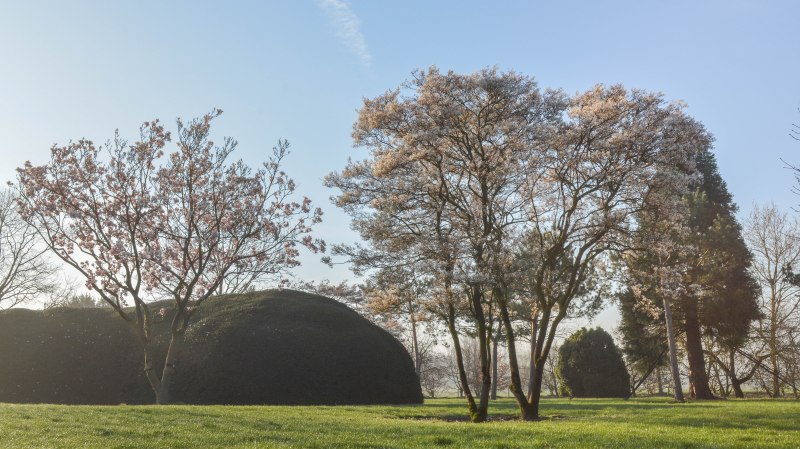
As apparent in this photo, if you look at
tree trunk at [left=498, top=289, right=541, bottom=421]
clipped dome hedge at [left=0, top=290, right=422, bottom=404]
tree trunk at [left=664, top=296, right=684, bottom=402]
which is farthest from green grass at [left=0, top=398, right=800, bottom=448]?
tree trunk at [left=664, top=296, right=684, bottom=402]

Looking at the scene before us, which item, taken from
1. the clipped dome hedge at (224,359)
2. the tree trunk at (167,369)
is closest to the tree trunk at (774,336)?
the clipped dome hedge at (224,359)

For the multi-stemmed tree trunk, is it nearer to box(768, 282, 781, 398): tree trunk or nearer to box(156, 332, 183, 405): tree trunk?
box(156, 332, 183, 405): tree trunk

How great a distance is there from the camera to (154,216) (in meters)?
23.5

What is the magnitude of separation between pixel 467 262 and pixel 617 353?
84.0 feet

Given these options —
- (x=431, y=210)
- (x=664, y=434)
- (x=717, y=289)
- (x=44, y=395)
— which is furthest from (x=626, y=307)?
(x=44, y=395)

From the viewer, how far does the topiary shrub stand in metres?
38.7

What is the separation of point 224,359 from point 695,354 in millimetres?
28870

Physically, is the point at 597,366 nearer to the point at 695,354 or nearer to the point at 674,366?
the point at 695,354

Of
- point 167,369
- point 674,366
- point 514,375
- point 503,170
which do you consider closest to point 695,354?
point 674,366

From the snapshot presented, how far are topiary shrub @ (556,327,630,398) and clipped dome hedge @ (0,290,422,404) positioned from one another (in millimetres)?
13787

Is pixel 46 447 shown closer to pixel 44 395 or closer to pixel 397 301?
pixel 397 301

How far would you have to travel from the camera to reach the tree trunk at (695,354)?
35.0 meters

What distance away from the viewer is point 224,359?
29.1m

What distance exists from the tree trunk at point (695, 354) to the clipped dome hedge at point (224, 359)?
58.9ft
